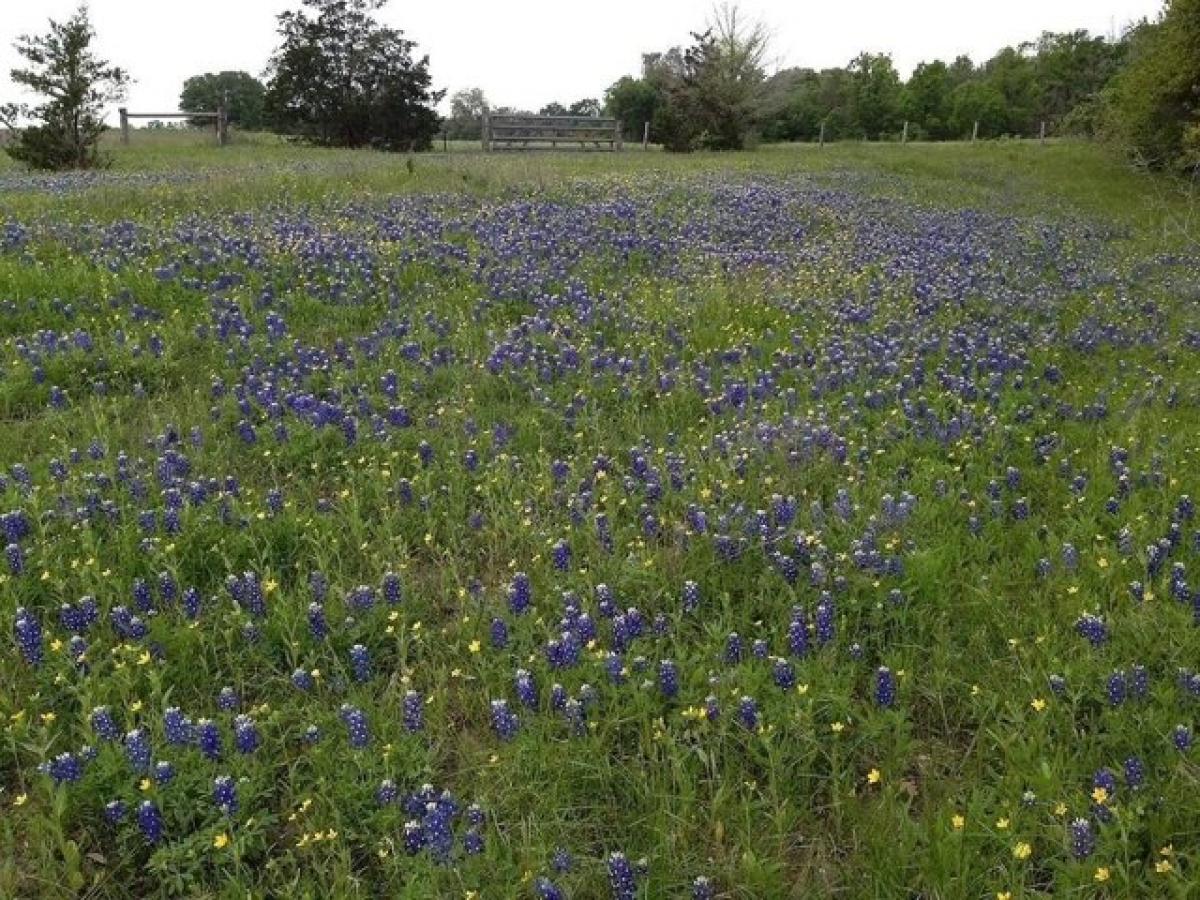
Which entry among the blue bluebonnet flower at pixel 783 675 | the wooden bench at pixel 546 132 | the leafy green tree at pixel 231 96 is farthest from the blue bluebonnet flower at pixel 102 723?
the leafy green tree at pixel 231 96

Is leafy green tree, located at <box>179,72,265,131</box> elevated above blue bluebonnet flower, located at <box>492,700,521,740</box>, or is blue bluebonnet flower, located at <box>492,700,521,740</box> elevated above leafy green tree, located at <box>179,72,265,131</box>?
leafy green tree, located at <box>179,72,265,131</box>

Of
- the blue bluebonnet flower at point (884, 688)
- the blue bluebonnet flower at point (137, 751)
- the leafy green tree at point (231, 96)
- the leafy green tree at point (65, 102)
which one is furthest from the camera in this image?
the leafy green tree at point (231, 96)

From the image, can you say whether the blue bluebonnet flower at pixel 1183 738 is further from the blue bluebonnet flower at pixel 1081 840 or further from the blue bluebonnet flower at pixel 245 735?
the blue bluebonnet flower at pixel 245 735

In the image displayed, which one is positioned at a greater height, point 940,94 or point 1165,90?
point 940,94

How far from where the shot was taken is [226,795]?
2848 mm

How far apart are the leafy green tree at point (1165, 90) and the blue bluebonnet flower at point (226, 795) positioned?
21028mm

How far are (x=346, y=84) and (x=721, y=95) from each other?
15918mm

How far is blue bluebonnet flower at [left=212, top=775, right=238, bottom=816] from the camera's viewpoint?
285cm

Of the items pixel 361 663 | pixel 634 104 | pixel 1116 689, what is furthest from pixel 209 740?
pixel 634 104

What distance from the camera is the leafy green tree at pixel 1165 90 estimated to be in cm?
1973

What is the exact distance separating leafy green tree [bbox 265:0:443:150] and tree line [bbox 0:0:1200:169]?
59mm

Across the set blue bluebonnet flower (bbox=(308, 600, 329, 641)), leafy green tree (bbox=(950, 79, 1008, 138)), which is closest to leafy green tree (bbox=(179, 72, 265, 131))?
leafy green tree (bbox=(950, 79, 1008, 138))

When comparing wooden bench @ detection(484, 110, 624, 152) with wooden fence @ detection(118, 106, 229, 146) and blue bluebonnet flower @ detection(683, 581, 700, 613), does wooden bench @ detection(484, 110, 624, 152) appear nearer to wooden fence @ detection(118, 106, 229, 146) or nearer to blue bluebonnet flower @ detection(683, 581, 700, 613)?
wooden fence @ detection(118, 106, 229, 146)

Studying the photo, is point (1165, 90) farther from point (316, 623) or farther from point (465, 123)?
point (465, 123)
